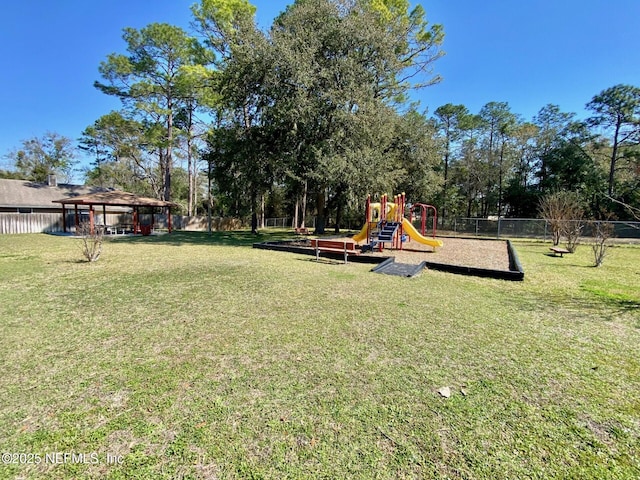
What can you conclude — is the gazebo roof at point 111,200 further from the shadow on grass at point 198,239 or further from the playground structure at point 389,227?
the playground structure at point 389,227

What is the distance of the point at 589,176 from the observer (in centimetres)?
2709

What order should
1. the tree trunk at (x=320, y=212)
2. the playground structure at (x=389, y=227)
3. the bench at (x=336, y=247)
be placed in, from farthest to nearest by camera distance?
1. the tree trunk at (x=320, y=212)
2. the playground structure at (x=389, y=227)
3. the bench at (x=336, y=247)

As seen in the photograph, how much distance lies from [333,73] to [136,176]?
31.4 metres

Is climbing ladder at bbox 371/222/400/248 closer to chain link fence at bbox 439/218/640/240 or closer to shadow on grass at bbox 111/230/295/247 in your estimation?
shadow on grass at bbox 111/230/295/247

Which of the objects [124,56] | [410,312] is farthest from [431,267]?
[124,56]

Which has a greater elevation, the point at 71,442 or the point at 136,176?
the point at 136,176

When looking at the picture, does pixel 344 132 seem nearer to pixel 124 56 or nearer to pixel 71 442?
pixel 71 442

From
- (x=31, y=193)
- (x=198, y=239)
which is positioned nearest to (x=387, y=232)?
(x=198, y=239)

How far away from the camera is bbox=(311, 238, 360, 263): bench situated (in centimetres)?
933

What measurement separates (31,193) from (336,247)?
2666 centimetres

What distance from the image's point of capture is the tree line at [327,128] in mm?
14391

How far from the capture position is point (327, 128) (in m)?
14.9

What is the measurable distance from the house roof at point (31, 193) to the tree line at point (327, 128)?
6.83 metres

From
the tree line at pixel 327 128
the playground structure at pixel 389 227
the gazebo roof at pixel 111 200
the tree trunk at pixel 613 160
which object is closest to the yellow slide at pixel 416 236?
the playground structure at pixel 389 227
